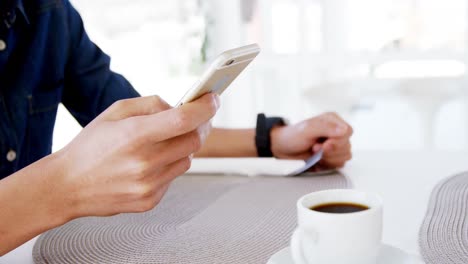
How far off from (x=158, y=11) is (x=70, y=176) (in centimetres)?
319

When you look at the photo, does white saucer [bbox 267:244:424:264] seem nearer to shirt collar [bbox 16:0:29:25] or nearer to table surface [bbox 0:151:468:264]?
table surface [bbox 0:151:468:264]

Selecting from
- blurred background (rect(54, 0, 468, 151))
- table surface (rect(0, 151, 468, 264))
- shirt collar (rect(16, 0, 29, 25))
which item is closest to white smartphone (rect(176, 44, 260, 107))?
table surface (rect(0, 151, 468, 264))

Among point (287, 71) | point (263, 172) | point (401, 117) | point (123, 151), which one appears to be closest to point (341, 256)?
point (123, 151)

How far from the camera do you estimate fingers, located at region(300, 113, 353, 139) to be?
1.05 metres

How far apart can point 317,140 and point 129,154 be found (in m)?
0.53

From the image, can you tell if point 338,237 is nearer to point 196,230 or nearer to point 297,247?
point 297,247

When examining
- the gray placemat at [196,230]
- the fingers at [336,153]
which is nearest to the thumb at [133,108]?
the gray placemat at [196,230]

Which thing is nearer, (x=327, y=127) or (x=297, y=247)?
(x=297, y=247)

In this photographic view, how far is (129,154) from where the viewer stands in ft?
2.06

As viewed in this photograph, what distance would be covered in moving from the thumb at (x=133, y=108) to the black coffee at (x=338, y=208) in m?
0.21

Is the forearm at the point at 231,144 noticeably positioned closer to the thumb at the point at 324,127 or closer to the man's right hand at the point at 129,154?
the thumb at the point at 324,127

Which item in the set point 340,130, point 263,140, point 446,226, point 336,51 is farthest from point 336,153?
point 336,51

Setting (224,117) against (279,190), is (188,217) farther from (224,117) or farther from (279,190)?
(224,117)

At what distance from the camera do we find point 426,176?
3.09ft
